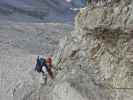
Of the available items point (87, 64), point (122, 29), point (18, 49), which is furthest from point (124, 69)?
point (18, 49)

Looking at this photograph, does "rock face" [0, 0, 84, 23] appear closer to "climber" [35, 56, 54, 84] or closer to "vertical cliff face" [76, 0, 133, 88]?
"climber" [35, 56, 54, 84]

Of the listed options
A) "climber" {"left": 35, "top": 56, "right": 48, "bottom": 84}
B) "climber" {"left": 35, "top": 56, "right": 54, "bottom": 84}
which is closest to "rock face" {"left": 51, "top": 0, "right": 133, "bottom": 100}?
"climber" {"left": 35, "top": 56, "right": 54, "bottom": 84}

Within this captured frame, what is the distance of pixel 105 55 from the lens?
13.8 metres

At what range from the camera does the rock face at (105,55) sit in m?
12.4

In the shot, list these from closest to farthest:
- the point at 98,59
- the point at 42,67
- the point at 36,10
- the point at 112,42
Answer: the point at 112,42, the point at 98,59, the point at 42,67, the point at 36,10

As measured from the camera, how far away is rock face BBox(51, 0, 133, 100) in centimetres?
1241

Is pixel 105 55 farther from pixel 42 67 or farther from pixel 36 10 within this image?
pixel 36 10

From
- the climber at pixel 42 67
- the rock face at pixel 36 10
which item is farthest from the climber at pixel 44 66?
the rock face at pixel 36 10

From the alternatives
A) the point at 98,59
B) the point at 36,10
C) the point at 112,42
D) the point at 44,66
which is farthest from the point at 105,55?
the point at 36,10

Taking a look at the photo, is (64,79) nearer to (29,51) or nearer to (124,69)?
(124,69)

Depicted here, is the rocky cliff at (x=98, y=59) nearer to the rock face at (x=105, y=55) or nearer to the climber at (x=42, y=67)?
the rock face at (x=105, y=55)

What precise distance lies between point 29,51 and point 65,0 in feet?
117

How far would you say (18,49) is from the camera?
39344mm

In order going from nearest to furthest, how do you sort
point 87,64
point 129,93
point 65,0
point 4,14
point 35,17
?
point 129,93 → point 87,64 → point 4,14 → point 35,17 → point 65,0
